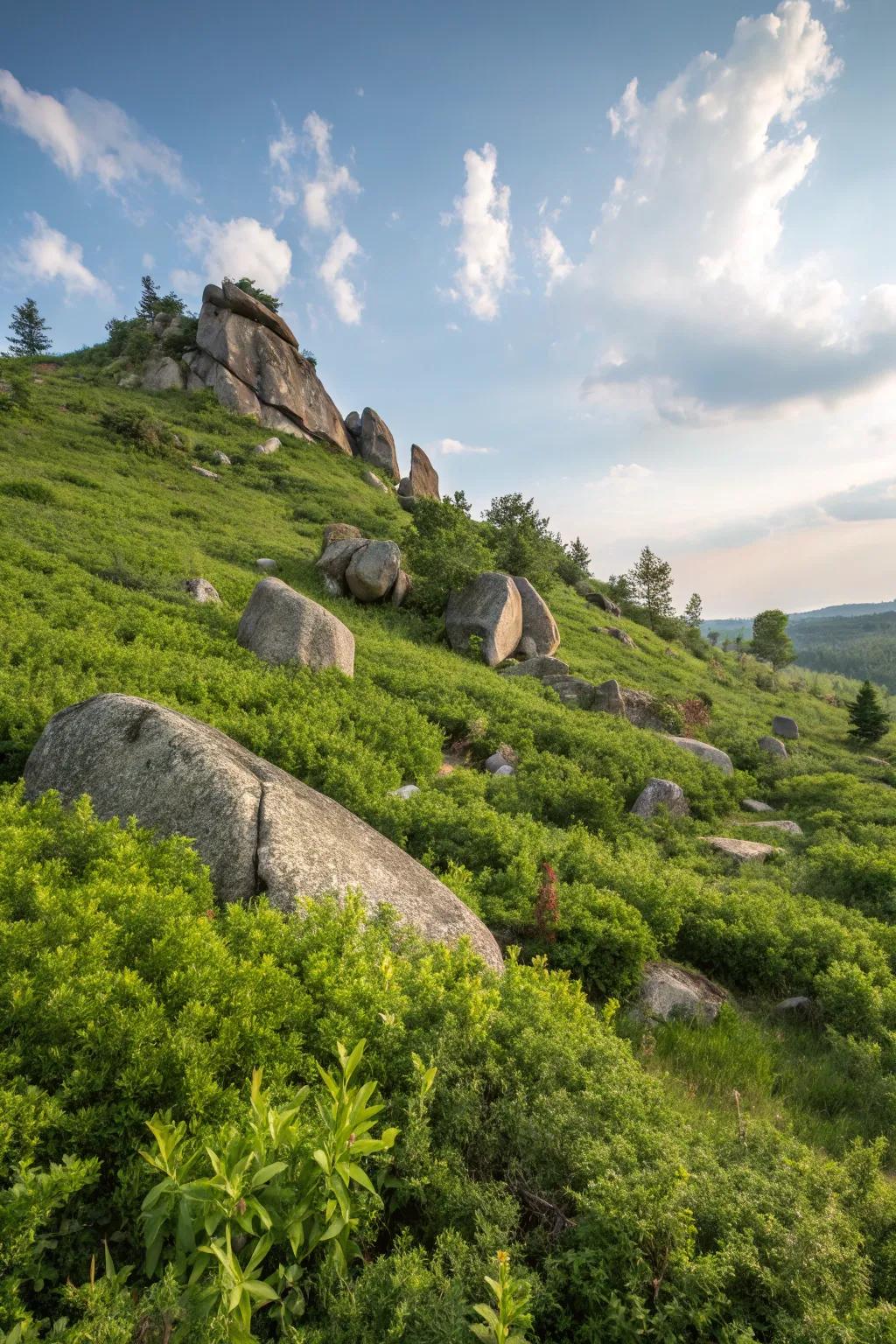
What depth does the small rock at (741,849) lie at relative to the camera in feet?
35.6

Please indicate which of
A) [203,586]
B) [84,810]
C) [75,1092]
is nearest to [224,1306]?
[75,1092]

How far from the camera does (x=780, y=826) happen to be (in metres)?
13.1

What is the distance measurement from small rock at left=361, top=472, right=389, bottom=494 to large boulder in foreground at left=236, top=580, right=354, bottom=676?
3939 centimetres

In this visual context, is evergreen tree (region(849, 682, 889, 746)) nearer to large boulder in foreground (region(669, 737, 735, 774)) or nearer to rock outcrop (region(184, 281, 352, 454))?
large boulder in foreground (region(669, 737, 735, 774))

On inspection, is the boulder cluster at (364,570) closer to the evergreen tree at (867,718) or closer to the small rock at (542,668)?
the small rock at (542,668)

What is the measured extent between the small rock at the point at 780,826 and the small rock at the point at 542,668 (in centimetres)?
997

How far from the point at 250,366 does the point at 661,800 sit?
184ft

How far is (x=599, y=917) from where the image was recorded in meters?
7.41

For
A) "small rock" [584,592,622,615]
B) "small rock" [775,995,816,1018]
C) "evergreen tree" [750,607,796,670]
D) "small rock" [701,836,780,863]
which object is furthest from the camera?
"evergreen tree" [750,607,796,670]

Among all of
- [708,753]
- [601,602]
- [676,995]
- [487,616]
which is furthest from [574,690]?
[601,602]

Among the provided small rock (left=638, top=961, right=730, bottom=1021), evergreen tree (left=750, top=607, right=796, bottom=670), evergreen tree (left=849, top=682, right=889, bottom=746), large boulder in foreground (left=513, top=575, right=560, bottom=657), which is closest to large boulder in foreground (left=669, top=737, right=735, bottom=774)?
large boulder in foreground (left=513, top=575, right=560, bottom=657)

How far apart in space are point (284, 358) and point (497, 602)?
4654cm

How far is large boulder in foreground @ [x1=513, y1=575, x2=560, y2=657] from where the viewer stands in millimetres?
25656

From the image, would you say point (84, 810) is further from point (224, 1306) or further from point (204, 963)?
point (224, 1306)
